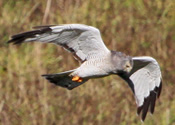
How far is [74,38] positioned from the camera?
834 centimetres

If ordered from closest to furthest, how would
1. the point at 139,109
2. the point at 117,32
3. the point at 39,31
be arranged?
the point at 39,31, the point at 139,109, the point at 117,32

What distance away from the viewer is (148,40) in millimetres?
11141

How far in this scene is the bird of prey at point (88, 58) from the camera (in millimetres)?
8023

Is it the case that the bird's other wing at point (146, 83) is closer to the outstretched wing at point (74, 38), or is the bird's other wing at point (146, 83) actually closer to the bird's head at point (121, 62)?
the bird's head at point (121, 62)

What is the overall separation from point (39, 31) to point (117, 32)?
3.31m

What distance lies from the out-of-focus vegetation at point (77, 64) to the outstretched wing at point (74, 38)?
39.8 inches

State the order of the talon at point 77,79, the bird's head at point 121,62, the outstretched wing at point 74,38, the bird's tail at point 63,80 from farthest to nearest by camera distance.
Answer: the bird's tail at point 63,80 → the talon at point 77,79 → the bird's head at point 121,62 → the outstretched wing at point 74,38

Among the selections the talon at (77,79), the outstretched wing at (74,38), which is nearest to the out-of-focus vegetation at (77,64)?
the talon at (77,79)

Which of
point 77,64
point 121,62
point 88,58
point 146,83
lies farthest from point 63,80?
point 77,64

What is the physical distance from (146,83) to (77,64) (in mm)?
1573

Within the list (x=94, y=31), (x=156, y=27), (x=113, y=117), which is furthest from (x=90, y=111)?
(x=156, y=27)

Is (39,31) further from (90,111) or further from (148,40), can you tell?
(148,40)

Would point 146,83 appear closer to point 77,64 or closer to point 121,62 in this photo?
point 121,62

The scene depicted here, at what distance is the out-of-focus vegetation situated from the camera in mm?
9234
